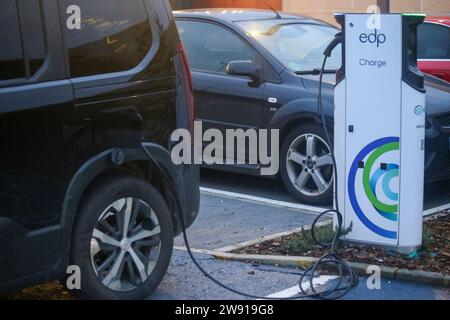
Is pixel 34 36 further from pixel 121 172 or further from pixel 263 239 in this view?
pixel 263 239

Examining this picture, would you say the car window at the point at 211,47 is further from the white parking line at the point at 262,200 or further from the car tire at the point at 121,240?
the car tire at the point at 121,240

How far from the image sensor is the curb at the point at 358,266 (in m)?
5.62

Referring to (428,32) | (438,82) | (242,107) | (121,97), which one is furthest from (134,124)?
(428,32)

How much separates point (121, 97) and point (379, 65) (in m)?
2.01

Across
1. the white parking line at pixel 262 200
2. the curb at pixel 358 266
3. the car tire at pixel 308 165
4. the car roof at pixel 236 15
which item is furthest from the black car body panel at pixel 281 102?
the curb at pixel 358 266

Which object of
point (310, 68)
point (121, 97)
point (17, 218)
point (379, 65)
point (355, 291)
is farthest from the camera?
point (310, 68)

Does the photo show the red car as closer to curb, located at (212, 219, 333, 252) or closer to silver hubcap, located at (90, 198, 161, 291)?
curb, located at (212, 219, 333, 252)

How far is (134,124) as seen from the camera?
4957 millimetres

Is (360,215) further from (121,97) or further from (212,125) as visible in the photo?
(212,125)

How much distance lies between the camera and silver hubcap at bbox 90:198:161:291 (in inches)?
191

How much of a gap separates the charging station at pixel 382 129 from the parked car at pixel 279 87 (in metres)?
1.45

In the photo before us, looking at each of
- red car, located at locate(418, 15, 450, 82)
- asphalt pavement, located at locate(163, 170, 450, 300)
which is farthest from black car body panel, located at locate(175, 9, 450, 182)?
red car, located at locate(418, 15, 450, 82)

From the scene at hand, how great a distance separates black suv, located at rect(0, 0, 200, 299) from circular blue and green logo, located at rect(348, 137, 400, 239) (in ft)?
4.32

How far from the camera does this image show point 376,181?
6.03m
